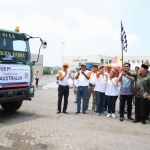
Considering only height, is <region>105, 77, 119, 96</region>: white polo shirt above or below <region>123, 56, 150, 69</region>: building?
below

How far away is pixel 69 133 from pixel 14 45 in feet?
11.0

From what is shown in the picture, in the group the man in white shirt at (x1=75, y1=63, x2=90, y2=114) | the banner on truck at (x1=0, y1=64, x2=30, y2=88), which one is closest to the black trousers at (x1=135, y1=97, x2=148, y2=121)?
the man in white shirt at (x1=75, y1=63, x2=90, y2=114)

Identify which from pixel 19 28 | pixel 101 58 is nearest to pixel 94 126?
pixel 19 28

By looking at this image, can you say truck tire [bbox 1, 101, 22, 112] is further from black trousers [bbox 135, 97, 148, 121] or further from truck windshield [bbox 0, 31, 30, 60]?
black trousers [bbox 135, 97, 148, 121]

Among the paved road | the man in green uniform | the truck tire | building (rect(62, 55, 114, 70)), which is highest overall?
building (rect(62, 55, 114, 70))

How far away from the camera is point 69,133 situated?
5625 millimetres

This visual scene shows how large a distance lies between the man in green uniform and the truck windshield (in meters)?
3.29

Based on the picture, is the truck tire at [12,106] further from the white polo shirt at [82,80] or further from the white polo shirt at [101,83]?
the white polo shirt at [101,83]

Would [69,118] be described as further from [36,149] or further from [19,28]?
[19,28]

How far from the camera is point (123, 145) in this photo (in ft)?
16.0

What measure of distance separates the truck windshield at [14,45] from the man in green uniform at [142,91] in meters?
3.29

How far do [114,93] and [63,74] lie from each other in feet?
5.96

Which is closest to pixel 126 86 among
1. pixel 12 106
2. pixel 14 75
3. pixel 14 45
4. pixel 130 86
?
pixel 130 86

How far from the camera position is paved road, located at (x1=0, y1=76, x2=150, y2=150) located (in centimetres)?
475
